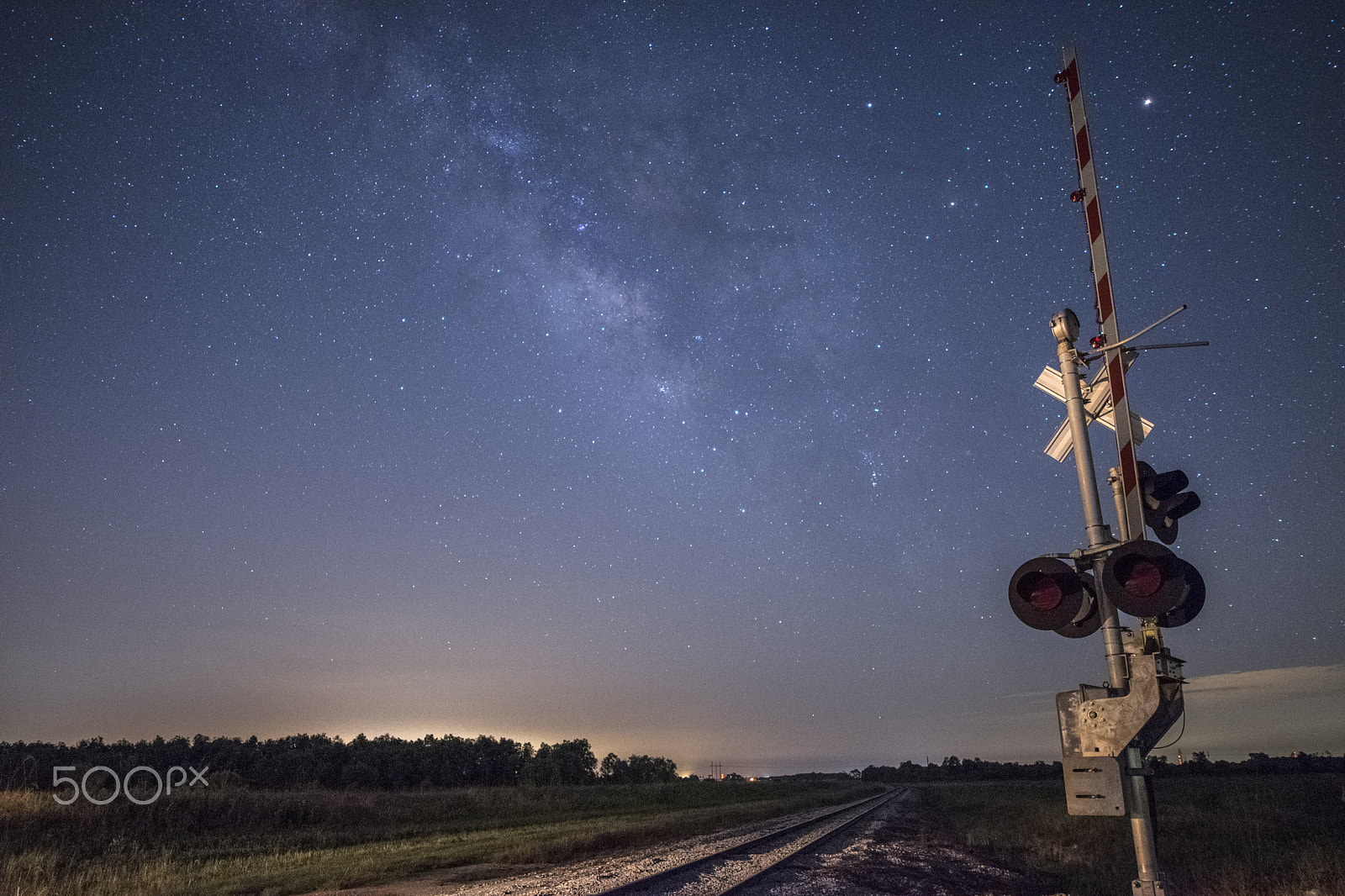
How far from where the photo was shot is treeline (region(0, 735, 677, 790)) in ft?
213

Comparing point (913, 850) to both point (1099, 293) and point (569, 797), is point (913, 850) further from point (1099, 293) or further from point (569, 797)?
point (569, 797)

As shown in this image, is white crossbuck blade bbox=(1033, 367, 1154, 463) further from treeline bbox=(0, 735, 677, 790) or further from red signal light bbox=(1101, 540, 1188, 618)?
treeline bbox=(0, 735, 677, 790)

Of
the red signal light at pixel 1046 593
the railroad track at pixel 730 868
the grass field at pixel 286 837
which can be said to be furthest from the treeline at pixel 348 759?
the red signal light at pixel 1046 593

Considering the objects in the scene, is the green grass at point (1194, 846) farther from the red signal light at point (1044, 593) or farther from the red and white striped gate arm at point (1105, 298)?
the red and white striped gate arm at point (1105, 298)

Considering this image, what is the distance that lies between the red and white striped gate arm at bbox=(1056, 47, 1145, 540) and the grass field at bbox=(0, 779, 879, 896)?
14954mm

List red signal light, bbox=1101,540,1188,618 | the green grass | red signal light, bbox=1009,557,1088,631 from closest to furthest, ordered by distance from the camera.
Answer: red signal light, bbox=1101,540,1188,618 → red signal light, bbox=1009,557,1088,631 → the green grass

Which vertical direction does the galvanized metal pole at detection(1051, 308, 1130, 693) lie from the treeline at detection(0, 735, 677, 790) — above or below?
above

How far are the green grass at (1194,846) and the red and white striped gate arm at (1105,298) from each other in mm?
2479

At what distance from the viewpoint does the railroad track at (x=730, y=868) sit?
39.0 feet

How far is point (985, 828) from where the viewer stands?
25.4 m

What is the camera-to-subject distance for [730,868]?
1439cm

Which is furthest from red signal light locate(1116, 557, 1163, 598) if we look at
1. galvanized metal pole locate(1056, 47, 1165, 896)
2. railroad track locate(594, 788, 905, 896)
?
railroad track locate(594, 788, 905, 896)

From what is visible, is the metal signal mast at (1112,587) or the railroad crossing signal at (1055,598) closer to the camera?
the metal signal mast at (1112,587)

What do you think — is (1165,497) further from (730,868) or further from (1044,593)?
(730,868)
